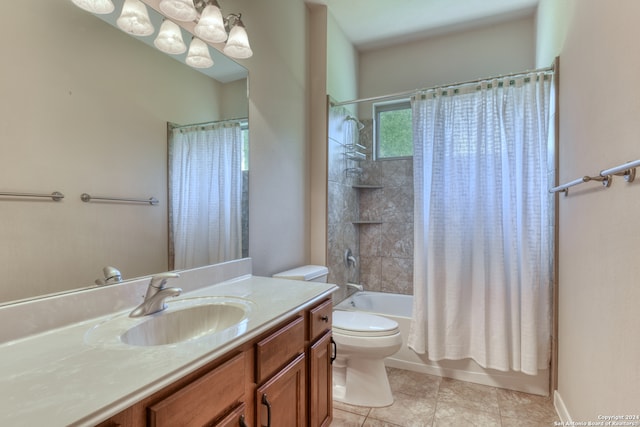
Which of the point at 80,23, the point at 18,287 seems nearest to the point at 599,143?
the point at 80,23

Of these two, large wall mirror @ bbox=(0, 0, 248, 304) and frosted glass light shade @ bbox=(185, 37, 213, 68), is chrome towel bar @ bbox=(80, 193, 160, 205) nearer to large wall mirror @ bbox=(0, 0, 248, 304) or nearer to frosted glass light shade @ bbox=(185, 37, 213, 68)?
large wall mirror @ bbox=(0, 0, 248, 304)

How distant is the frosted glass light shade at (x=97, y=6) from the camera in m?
1.06

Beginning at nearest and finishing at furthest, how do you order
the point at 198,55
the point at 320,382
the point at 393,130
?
1. the point at 320,382
2. the point at 198,55
3. the point at 393,130

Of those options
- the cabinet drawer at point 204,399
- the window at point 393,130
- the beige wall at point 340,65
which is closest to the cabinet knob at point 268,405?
the cabinet drawer at point 204,399

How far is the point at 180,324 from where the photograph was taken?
1158 mm

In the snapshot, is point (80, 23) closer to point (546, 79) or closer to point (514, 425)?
point (546, 79)

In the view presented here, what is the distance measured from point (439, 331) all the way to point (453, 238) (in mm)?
671

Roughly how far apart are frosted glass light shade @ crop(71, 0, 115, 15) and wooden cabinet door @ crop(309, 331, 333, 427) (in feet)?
4.89

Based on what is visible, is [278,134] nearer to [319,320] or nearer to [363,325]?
[319,320]

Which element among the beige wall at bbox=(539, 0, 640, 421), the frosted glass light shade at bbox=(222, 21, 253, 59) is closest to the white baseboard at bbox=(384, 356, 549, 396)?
the beige wall at bbox=(539, 0, 640, 421)

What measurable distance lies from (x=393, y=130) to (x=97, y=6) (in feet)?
8.50

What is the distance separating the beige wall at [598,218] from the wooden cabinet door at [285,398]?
1116 mm

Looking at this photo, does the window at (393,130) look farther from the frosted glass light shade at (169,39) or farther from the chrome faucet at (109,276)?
the chrome faucet at (109,276)

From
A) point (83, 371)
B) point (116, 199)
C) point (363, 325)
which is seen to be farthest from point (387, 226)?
point (83, 371)
